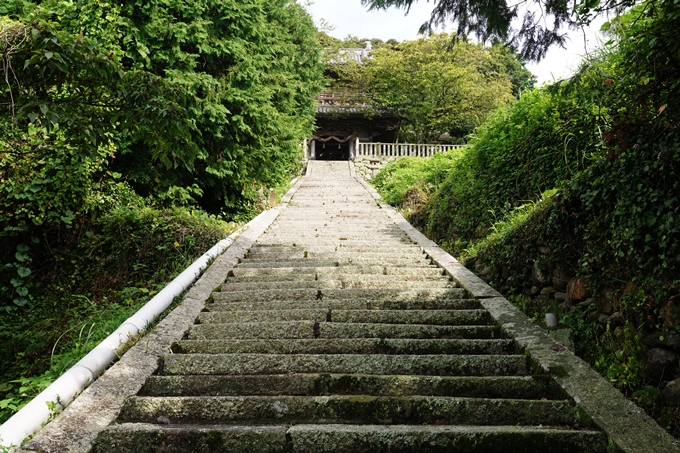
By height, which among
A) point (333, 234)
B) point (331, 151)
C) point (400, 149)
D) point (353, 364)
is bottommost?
point (353, 364)

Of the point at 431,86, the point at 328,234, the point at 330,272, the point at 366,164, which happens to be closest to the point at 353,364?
the point at 330,272

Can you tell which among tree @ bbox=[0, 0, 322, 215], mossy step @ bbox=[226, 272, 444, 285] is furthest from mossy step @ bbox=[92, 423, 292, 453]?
tree @ bbox=[0, 0, 322, 215]

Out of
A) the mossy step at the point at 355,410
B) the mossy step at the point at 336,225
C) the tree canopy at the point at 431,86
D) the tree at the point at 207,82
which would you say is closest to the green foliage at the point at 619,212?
the mossy step at the point at 355,410

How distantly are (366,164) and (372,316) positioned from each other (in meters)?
19.6

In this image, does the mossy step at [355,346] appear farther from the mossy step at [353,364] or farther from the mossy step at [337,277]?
the mossy step at [337,277]

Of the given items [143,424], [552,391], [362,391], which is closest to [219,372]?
[143,424]

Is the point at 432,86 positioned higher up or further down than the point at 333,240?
higher up

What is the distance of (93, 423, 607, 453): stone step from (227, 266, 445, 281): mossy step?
2932mm

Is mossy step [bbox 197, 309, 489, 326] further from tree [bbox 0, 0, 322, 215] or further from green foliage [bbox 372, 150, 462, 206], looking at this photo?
green foliage [bbox 372, 150, 462, 206]

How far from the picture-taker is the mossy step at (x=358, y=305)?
14.3 ft

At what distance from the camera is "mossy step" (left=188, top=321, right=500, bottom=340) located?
376cm

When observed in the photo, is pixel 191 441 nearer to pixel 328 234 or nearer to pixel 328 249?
pixel 328 249

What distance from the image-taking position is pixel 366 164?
23.3 meters

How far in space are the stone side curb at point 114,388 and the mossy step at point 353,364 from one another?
0.23m
